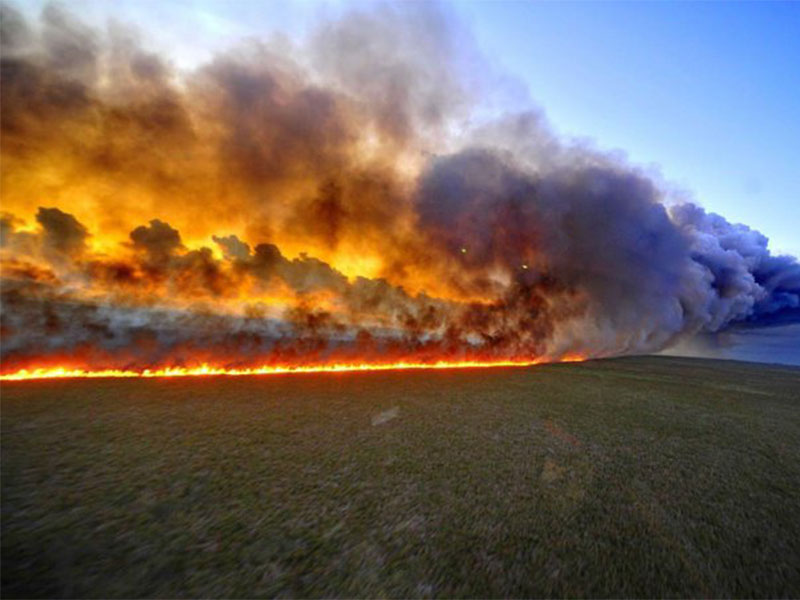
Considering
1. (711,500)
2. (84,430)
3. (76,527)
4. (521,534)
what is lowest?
(711,500)

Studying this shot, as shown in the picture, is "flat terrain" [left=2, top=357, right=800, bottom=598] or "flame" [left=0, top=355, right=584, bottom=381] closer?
"flat terrain" [left=2, top=357, right=800, bottom=598]

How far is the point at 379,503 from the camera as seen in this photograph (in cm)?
623

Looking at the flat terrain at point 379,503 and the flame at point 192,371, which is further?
the flame at point 192,371

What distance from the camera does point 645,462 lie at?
8836 mm

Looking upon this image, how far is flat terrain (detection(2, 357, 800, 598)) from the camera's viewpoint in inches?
174

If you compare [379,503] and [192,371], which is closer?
[379,503]

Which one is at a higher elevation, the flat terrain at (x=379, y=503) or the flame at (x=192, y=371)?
the flame at (x=192, y=371)

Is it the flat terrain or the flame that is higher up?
the flame

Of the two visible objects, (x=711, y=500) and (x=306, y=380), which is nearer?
(x=711, y=500)

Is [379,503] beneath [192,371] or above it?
beneath

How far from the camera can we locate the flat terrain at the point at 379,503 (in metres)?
4.43

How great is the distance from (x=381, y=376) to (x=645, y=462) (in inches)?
610

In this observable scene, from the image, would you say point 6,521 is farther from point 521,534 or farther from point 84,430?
point 521,534

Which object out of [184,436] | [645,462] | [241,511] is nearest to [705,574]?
[645,462]
